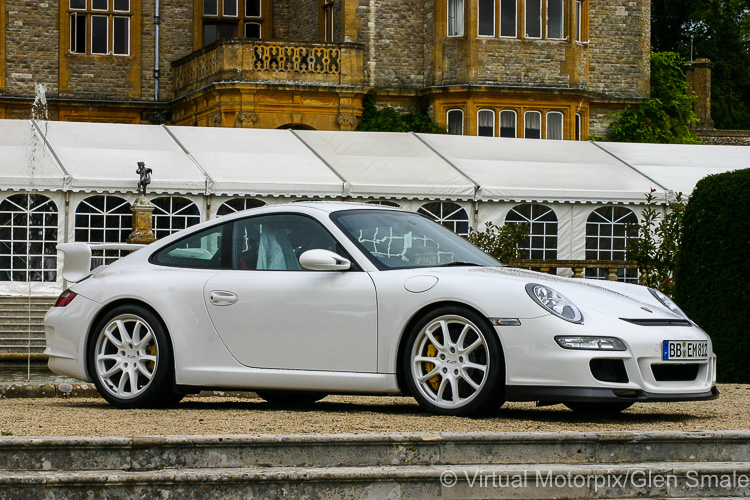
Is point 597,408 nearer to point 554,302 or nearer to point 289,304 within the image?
point 554,302

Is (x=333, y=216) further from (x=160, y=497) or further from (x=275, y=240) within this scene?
(x=160, y=497)

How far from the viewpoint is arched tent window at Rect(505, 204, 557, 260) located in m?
25.1

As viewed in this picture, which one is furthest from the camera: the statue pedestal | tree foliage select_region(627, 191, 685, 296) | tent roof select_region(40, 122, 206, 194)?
the statue pedestal

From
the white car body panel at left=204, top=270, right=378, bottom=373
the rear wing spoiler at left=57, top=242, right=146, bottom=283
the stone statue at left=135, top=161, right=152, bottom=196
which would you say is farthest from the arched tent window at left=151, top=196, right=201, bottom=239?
the white car body panel at left=204, top=270, right=378, bottom=373

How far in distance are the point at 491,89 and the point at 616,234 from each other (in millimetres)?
6842

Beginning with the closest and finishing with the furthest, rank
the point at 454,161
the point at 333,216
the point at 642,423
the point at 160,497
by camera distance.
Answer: the point at 160,497 → the point at 642,423 → the point at 333,216 → the point at 454,161

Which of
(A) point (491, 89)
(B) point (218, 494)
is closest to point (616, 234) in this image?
(A) point (491, 89)

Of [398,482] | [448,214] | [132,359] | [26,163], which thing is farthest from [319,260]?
[448,214]

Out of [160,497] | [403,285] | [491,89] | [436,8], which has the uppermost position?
[436,8]

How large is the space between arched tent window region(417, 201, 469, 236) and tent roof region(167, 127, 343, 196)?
2.19 m

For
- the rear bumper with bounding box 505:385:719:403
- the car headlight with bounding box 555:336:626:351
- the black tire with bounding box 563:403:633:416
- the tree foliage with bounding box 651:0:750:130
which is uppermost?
the tree foliage with bounding box 651:0:750:130

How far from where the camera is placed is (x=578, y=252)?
25.0 m

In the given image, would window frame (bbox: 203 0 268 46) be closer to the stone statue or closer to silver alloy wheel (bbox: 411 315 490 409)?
the stone statue

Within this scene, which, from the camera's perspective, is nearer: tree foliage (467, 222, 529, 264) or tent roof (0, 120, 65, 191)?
tree foliage (467, 222, 529, 264)
